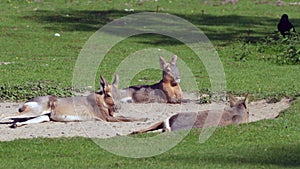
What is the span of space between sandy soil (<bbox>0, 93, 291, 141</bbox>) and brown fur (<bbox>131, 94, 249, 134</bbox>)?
607mm

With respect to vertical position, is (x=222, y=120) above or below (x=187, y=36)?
above

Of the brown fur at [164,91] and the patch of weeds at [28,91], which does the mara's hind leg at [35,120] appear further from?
the brown fur at [164,91]

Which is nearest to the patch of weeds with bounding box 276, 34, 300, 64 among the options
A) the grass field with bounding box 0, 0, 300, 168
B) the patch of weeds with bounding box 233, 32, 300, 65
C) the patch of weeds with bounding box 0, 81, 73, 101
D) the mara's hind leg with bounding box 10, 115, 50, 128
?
the patch of weeds with bounding box 233, 32, 300, 65

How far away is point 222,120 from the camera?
36.0ft

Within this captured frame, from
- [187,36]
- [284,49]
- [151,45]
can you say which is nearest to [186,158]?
[284,49]

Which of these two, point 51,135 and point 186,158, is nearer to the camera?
point 186,158

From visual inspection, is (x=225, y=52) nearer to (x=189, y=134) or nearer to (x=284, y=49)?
(x=284, y=49)

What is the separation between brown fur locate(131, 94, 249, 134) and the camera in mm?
10828

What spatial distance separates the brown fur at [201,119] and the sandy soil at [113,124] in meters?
0.61

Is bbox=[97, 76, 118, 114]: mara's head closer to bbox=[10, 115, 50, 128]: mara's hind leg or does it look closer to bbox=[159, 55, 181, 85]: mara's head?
bbox=[10, 115, 50, 128]: mara's hind leg

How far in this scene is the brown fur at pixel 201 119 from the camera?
1083cm

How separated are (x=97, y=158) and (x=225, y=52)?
1232 cm

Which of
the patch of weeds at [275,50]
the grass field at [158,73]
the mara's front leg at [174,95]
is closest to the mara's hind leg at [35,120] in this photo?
the grass field at [158,73]

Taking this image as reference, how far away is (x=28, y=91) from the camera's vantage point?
14172 mm
